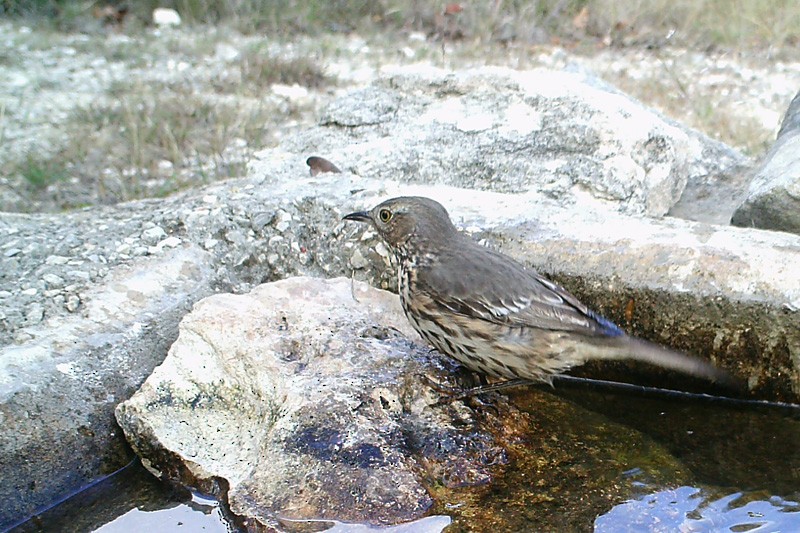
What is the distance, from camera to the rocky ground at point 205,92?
→ 6.76 metres

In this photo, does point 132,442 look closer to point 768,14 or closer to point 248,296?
point 248,296

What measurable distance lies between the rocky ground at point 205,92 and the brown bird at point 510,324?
10.5 ft

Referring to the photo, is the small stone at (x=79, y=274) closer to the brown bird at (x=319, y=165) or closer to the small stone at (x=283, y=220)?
the small stone at (x=283, y=220)

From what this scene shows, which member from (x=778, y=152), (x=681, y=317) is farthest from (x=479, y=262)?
(x=778, y=152)

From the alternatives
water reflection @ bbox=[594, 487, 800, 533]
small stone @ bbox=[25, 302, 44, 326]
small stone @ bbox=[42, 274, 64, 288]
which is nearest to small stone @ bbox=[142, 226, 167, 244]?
small stone @ bbox=[42, 274, 64, 288]

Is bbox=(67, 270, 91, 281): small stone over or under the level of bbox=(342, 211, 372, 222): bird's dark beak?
under

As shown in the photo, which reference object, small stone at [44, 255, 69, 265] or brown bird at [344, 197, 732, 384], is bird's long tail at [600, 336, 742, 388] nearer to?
brown bird at [344, 197, 732, 384]

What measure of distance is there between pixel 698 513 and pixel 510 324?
970mm

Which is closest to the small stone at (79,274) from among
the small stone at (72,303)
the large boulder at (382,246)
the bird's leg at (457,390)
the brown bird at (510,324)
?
the large boulder at (382,246)

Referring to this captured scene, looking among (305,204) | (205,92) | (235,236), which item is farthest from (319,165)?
(205,92)

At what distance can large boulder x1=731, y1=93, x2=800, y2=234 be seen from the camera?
170 inches

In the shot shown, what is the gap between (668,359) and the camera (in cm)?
367

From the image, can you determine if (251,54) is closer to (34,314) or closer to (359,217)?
(359,217)

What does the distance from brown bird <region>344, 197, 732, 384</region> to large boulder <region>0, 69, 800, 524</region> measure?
8.3 inches
